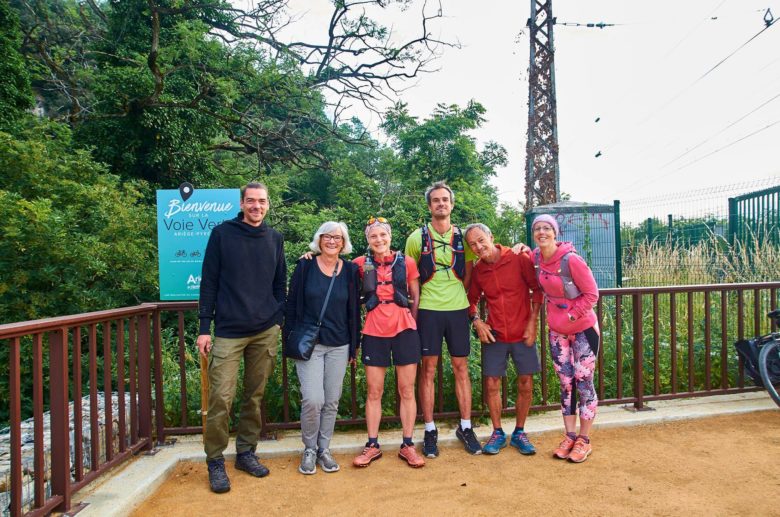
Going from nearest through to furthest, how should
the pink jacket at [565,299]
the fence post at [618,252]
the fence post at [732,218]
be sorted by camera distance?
the pink jacket at [565,299] → the fence post at [618,252] → the fence post at [732,218]

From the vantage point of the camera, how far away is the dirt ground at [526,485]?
9.41 ft

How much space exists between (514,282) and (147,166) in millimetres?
8926

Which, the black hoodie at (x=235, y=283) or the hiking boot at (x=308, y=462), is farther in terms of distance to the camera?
the hiking boot at (x=308, y=462)

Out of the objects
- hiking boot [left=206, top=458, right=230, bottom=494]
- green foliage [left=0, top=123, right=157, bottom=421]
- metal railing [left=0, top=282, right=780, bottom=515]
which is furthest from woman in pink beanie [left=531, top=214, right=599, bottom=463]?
green foliage [left=0, top=123, right=157, bottom=421]

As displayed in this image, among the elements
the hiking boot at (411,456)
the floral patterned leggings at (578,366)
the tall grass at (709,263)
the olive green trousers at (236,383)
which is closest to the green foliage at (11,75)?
the olive green trousers at (236,383)

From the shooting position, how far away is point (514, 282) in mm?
3596

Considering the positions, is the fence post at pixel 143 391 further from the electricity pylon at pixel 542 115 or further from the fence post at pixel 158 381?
the electricity pylon at pixel 542 115

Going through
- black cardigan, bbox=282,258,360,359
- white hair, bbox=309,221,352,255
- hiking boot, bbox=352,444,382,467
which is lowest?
hiking boot, bbox=352,444,382,467

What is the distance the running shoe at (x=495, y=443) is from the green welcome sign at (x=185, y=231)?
248 centimetres

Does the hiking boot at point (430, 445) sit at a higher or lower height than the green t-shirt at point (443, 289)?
lower

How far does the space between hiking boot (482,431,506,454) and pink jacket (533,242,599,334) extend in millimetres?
909

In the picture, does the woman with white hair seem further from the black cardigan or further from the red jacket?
the red jacket

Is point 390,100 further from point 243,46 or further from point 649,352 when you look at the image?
point 649,352

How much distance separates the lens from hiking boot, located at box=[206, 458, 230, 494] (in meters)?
3.16
